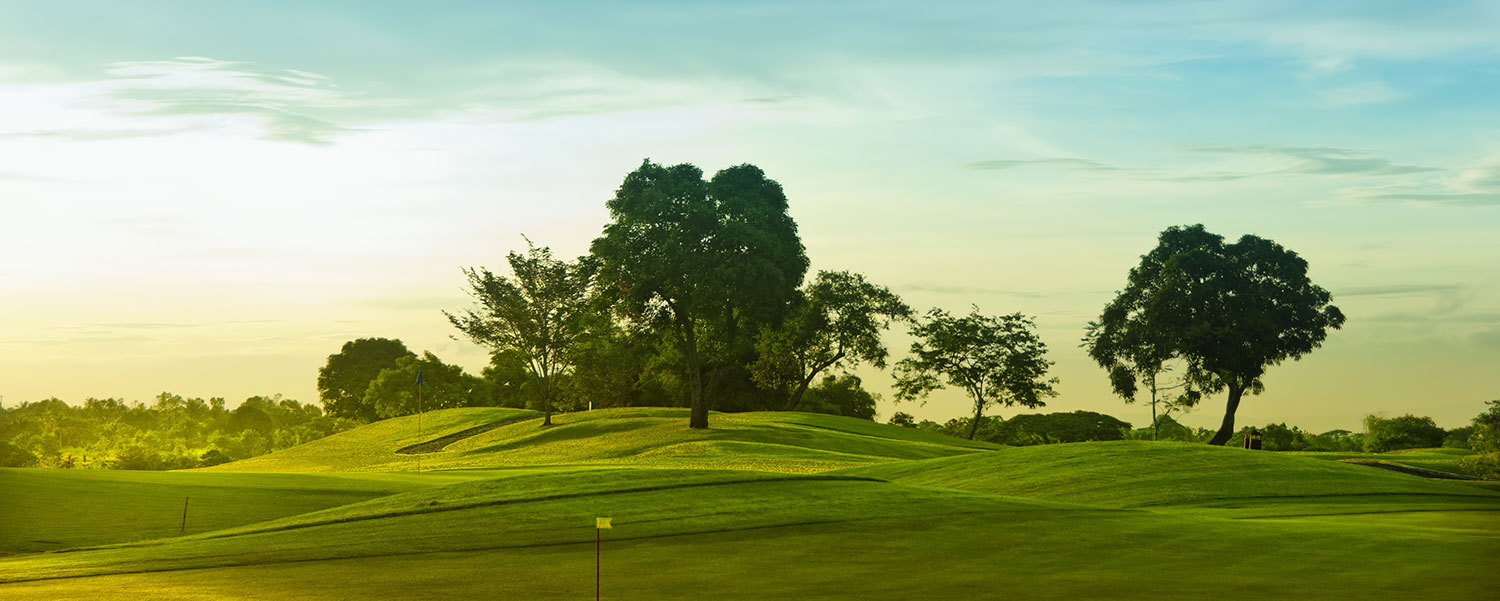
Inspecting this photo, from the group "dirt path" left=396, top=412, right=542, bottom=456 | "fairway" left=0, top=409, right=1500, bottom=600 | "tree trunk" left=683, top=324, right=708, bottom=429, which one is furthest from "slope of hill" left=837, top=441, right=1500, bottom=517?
"dirt path" left=396, top=412, right=542, bottom=456

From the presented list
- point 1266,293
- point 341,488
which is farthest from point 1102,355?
point 341,488

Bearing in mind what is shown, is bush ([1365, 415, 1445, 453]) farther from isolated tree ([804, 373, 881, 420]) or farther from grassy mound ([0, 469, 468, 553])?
grassy mound ([0, 469, 468, 553])

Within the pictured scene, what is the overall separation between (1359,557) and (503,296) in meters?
56.5

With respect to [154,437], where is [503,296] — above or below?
above

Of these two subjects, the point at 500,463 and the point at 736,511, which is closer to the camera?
the point at 736,511

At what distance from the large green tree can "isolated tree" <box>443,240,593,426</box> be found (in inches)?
1256

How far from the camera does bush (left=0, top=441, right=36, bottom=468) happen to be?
151 ft

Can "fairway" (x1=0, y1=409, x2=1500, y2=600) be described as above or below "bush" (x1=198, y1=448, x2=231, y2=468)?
above

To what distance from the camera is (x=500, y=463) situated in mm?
48125

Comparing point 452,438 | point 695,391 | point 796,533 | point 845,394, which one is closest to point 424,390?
point 452,438

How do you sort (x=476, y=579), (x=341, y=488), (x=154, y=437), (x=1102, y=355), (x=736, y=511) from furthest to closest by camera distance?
(x=154, y=437)
(x=1102, y=355)
(x=341, y=488)
(x=736, y=511)
(x=476, y=579)

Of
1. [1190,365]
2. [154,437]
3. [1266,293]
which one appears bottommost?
[154,437]

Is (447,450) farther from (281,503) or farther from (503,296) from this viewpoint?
(281,503)

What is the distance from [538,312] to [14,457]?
28.0 meters
